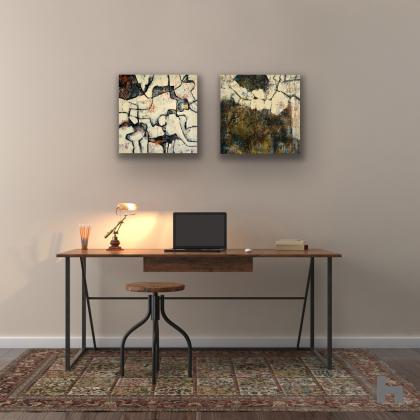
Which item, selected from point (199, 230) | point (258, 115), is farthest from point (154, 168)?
point (258, 115)

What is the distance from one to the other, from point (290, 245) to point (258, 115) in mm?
1088

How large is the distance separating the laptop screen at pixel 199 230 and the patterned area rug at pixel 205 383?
0.84 metres

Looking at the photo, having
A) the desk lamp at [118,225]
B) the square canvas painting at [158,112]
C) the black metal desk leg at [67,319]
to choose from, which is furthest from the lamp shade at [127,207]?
the black metal desk leg at [67,319]

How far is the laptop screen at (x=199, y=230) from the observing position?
4734mm

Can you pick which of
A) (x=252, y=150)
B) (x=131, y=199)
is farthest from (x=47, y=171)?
(x=252, y=150)

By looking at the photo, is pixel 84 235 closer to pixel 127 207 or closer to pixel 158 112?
pixel 127 207

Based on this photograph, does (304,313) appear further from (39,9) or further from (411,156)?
(39,9)

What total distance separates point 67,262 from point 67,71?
1632mm

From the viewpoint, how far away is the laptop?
473 centimetres

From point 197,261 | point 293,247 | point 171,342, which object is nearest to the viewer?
point 197,261

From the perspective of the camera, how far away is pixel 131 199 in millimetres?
5094

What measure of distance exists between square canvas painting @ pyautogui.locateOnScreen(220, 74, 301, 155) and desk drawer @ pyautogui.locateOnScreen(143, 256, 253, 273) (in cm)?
102

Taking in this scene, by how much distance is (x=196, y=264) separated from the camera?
14.5 feet

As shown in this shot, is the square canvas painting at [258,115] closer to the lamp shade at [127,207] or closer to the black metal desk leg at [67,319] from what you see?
the lamp shade at [127,207]
